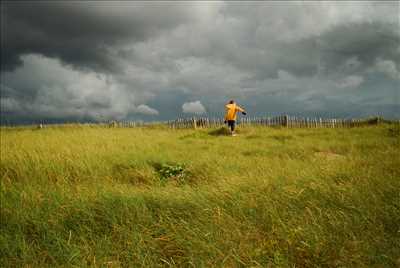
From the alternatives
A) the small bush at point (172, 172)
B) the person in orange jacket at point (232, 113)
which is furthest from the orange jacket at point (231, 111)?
the small bush at point (172, 172)

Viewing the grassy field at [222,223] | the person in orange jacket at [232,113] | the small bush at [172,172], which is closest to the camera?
the grassy field at [222,223]

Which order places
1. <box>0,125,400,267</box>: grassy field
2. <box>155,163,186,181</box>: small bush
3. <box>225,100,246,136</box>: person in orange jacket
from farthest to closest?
<box>225,100,246,136</box>: person in orange jacket < <box>155,163,186,181</box>: small bush < <box>0,125,400,267</box>: grassy field

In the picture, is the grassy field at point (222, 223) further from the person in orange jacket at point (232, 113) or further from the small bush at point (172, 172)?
the person in orange jacket at point (232, 113)

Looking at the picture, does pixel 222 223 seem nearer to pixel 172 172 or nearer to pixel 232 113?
pixel 172 172

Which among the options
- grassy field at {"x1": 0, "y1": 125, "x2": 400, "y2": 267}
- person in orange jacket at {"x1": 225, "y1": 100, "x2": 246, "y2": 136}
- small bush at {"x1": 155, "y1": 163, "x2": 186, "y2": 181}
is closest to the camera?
grassy field at {"x1": 0, "y1": 125, "x2": 400, "y2": 267}

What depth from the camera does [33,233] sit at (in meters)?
2.70

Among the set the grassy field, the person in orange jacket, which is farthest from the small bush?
the person in orange jacket

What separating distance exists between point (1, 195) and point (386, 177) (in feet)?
13.7

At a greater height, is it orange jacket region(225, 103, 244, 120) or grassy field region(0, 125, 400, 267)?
orange jacket region(225, 103, 244, 120)

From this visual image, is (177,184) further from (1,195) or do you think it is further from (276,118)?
(276,118)

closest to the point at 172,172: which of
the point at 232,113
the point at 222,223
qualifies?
the point at 222,223

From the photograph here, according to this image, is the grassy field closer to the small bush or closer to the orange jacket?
the small bush

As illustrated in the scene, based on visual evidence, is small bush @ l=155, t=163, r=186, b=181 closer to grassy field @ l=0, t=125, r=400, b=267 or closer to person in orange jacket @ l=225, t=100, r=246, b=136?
grassy field @ l=0, t=125, r=400, b=267

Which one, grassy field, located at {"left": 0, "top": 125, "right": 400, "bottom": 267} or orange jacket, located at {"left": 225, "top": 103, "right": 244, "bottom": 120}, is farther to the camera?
orange jacket, located at {"left": 225, "top": 103, "right": 244, "bottom": 120}
